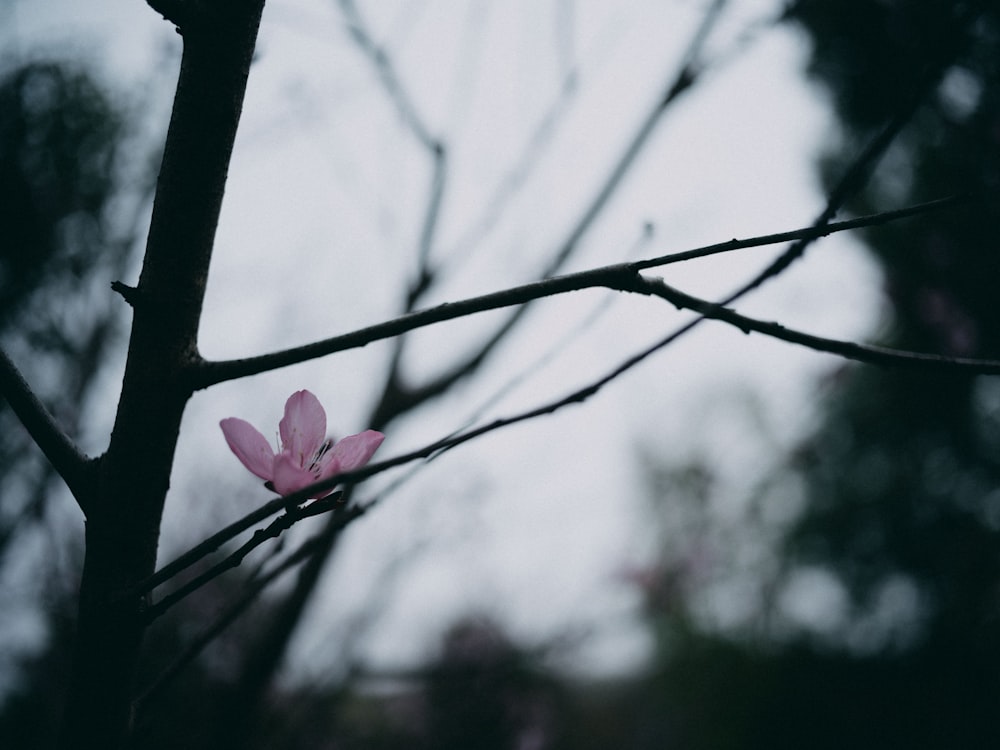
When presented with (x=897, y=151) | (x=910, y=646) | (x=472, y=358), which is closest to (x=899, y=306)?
(x=897, y=151)

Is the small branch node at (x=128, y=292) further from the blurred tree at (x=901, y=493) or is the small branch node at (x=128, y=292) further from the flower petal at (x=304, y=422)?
the blurred tree at (x=901, y=493)

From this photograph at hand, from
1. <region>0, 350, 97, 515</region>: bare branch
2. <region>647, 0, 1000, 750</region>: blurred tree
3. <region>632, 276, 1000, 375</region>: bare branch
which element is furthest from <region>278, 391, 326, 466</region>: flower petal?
<region>647, 0, 1000, 750</region>: blurred tree

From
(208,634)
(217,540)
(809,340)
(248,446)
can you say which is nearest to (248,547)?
(217,540)

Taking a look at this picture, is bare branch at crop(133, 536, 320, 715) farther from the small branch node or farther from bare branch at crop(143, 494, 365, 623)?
the small branch node

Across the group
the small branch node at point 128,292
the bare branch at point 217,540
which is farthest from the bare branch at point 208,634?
the small branch node at point 128,292

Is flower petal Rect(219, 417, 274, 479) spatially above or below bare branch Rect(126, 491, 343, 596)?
above

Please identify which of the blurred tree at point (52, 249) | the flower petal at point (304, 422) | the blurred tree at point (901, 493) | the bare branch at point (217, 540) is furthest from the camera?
the blurred tree at point (901, 493)
